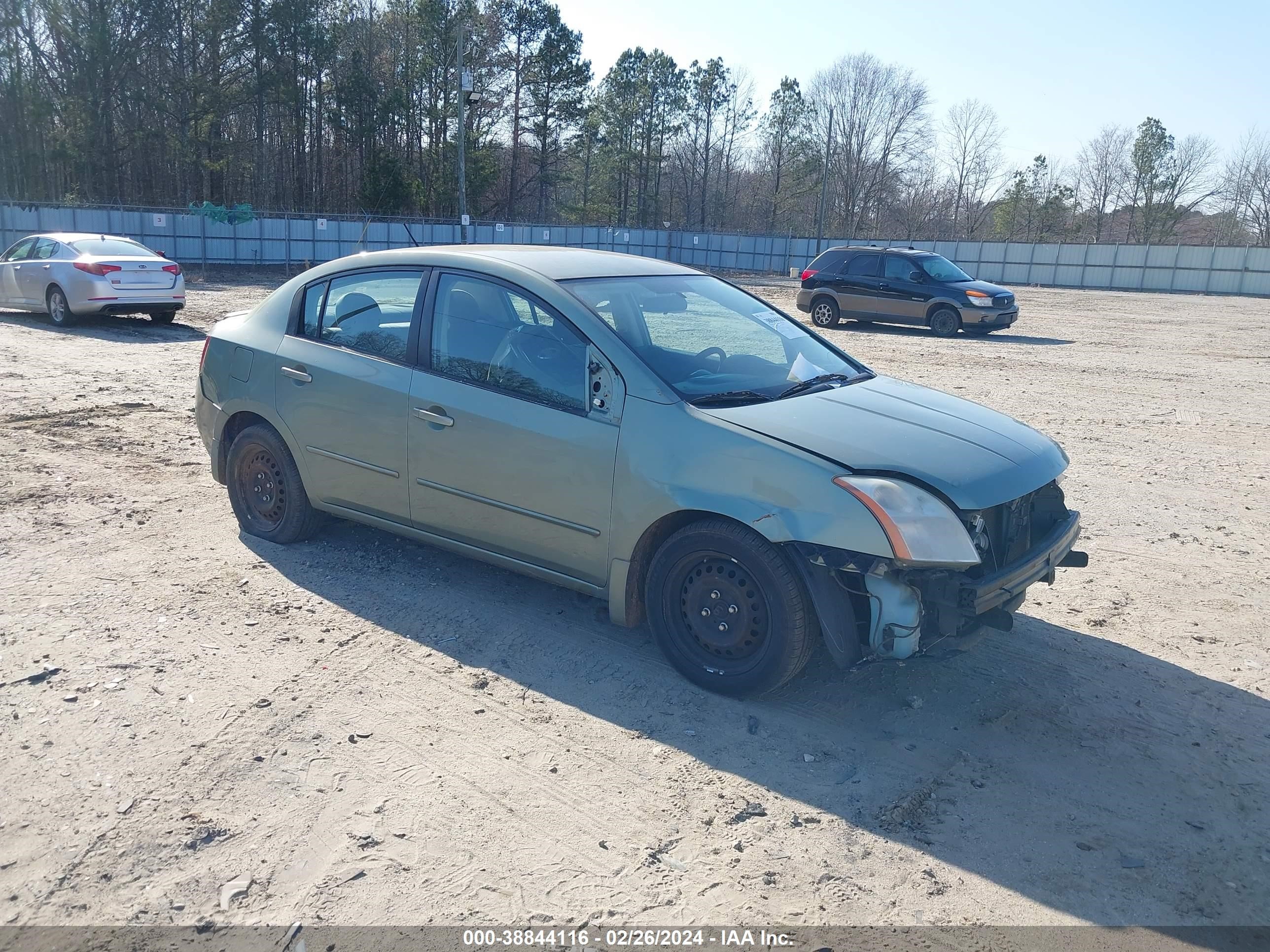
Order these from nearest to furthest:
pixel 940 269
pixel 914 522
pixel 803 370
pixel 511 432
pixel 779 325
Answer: pixel 914 522
pixel 511 432
pixel 803 370
pixel 779 325
pixel 940 269

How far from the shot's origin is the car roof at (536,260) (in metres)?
4.79

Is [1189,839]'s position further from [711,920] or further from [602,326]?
[602,326]

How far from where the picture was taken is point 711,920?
2812mm

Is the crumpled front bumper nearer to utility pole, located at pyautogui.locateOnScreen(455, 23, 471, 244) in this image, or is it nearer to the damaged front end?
the damaged front end

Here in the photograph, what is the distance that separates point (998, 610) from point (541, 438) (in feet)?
6.72

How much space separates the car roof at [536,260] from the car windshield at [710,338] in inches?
3.1

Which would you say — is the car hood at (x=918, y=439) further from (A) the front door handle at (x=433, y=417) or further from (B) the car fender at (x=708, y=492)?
(A) the front door handle at (x=433, y=417)

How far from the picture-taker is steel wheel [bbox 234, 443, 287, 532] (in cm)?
569

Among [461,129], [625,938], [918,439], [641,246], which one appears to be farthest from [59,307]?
[641,246]

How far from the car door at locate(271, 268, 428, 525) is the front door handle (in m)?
0.08

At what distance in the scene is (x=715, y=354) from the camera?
474 cm

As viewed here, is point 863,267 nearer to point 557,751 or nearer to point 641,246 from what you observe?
point 557,751

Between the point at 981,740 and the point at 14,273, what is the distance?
1767 cm

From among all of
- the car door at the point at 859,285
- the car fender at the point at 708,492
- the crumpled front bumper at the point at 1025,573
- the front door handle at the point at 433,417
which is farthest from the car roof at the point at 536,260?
the car door at the point at 859,285
